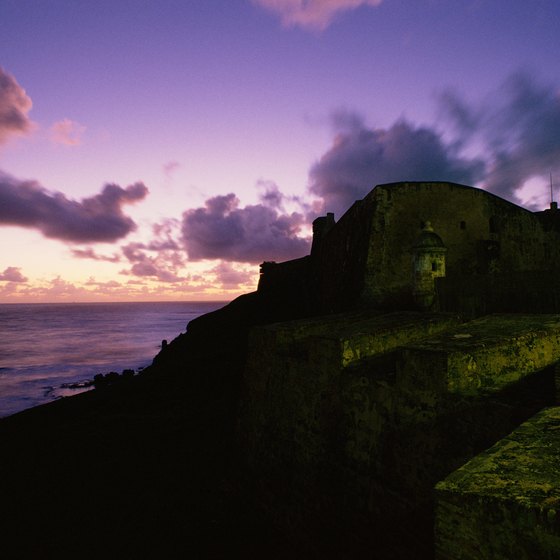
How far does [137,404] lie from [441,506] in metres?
18.4

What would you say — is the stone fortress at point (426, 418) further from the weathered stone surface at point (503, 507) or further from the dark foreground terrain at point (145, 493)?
the dark foreground terrain at point (145, 493)

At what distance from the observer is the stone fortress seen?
2164 millimetres

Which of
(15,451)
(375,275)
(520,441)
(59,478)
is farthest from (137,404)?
(520,441)

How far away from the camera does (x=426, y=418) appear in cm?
520

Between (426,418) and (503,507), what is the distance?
3.43 meters

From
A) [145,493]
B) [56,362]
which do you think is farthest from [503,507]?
[56,362]

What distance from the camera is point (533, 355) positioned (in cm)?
524

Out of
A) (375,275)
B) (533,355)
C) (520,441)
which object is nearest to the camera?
(520,441)

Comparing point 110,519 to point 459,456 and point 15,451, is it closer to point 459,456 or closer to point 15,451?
point 15,451

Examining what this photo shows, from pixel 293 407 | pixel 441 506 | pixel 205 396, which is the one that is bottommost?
pixel 205 396

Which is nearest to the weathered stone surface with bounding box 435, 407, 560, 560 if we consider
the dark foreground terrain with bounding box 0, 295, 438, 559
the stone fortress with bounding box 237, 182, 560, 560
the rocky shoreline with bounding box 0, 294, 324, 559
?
the stone fortress with bounding box 237, 182, 560, 560

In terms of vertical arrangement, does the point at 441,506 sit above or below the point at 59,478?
above

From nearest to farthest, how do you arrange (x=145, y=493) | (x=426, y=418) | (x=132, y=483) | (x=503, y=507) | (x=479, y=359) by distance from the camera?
(x=503, y=507), (x=479, y=359), (x=426, y=418), (x=145, y=493), (x=132, y=483)

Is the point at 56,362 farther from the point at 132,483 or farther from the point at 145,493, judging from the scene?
the point at 145,493
